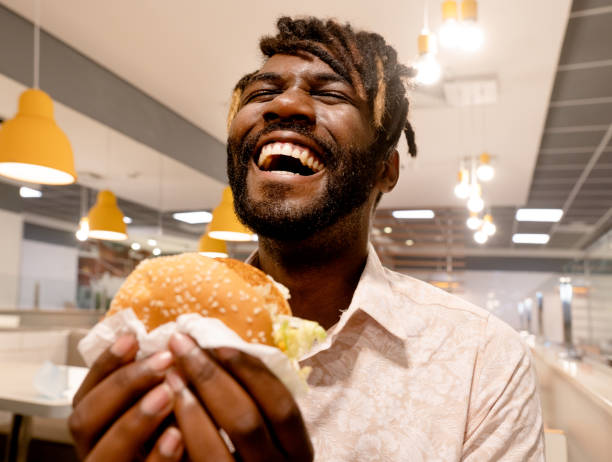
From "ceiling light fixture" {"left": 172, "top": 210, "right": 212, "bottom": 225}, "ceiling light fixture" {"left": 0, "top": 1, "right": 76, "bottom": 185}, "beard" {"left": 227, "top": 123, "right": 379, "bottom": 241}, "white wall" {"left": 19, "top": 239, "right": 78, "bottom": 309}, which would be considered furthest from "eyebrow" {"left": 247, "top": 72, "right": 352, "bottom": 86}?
"ceiling light fixture" {"left": 172, "top": 210, "right": 212, "bottom": 225}

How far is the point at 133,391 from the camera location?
682mm

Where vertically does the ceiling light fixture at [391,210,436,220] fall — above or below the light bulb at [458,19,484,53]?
above

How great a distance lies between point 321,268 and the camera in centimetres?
127

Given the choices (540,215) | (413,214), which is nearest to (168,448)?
(413,214)

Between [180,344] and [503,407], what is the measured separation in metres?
0.74

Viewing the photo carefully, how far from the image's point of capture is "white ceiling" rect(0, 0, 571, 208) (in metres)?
3.62

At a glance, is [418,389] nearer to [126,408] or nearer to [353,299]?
[353,299]

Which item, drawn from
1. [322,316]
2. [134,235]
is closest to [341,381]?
[322,316]

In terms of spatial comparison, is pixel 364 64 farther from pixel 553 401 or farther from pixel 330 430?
pixel 553 401

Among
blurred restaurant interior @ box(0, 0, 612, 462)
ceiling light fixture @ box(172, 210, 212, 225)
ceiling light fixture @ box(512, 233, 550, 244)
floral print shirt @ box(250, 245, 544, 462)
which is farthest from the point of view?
Result: ceiling light fixture @ box(512, 233, 550, 244)

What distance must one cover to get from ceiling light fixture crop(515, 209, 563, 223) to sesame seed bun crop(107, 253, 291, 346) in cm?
Result: 998

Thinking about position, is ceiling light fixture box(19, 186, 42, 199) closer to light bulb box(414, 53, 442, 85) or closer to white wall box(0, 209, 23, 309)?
white wall box(0, 209, 23, 309)

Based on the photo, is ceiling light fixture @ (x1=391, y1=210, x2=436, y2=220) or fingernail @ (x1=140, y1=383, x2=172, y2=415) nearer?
fingernail @ (x1=140, y1=383, x2=172, y2=415)

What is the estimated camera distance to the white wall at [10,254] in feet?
21.4
